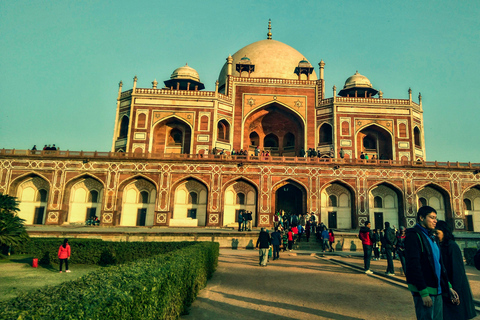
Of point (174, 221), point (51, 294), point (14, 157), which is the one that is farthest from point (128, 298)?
point (14, 157)

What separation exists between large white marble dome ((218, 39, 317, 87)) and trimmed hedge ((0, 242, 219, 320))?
3725cm

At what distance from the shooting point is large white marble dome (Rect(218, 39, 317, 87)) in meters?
42.2

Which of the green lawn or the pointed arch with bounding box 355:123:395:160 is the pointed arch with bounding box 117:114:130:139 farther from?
the pointed arch with bounding box 355:123:395:160

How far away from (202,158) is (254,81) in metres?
11.6

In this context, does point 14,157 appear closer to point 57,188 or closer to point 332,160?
point 57,188

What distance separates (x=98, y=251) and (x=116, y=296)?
1331cm

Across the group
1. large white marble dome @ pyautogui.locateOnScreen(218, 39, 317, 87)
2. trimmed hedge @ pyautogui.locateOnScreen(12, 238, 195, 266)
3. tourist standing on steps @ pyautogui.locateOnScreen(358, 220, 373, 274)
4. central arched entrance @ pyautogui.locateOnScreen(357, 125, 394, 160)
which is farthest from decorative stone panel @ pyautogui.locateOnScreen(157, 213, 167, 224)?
tourist standing on steps @ pyautogui.locateOnScreen(358, 220, 373, 274)

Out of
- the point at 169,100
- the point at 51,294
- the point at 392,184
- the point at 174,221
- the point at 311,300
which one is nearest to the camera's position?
the point at 51,294

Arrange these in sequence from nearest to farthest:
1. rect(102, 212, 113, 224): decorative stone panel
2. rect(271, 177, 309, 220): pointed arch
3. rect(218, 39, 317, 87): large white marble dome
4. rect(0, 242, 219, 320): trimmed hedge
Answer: rect(0, 242, 219, 320): trimmed hedge
rect(102, 212, 113, 224): decorative stone panel
rect(271, 177, 309, 220): pointed arch
rect(218, 39, 317, 87): large white marble dome

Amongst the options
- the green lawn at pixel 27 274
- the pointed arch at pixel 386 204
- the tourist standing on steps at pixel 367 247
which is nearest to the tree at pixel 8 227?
the green lawn at pixel 27 274

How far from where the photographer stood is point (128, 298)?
13.9 ft

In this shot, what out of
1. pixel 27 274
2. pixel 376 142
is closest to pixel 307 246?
pixel 27 274

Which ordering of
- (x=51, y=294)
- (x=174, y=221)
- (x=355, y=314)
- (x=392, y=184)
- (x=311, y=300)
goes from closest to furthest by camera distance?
(x=51, y=294) < (x=355, y=314) < (x=311, y=300) < (x=174, y=221) < (x=392, y=184)

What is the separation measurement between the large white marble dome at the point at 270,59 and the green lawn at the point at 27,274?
30.8m
